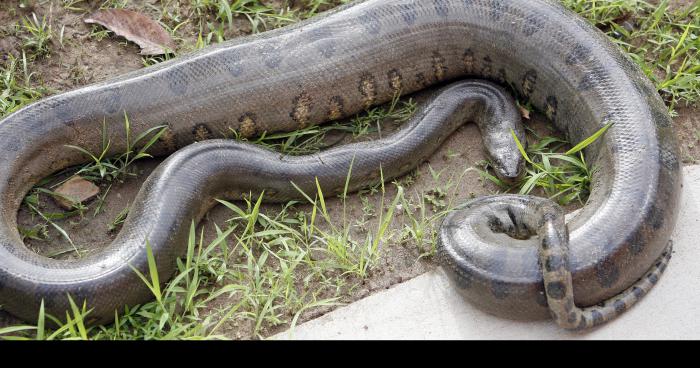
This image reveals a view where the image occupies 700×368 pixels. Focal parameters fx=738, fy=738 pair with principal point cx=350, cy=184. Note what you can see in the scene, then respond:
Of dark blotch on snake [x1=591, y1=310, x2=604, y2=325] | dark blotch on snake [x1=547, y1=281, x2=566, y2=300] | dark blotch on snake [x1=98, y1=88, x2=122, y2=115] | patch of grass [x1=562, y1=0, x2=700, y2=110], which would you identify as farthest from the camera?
patch of grass [x1=562, y1=0, x2=700, y2=110]

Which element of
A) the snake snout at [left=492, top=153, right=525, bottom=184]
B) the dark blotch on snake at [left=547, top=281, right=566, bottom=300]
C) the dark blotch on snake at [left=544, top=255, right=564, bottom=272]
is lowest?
the snake snout at [left=492, top=153, right=525, bottom=184]

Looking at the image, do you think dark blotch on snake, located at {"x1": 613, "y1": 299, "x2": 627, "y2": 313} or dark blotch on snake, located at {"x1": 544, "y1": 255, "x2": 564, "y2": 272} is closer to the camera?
dark blotch on snake, located at {"x1": 544, "y1": 255, "x2": 564, "y2": 272}

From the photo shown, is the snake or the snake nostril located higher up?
the snake

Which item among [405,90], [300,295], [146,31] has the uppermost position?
[146,31]

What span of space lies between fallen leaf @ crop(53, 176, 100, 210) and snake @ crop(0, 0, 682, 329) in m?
0.21

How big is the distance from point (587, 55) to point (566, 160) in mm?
957

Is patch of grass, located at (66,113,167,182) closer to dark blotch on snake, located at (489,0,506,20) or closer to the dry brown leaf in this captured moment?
the dry brown leaf

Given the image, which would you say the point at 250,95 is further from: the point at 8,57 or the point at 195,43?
the point at 8,57

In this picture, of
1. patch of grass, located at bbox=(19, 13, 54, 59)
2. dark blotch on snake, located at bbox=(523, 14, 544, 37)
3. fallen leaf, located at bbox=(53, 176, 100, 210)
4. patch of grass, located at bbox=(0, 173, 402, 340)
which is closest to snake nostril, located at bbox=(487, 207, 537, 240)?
patch of grass, located at bbox=(0, 173, 402, 340)

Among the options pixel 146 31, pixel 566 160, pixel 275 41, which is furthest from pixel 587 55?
pixel 146 31

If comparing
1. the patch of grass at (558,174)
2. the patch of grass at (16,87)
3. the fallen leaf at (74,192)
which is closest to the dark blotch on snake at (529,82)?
the patch of grass at (558,174)

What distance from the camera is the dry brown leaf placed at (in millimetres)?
7516

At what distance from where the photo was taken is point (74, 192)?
21.4 feet

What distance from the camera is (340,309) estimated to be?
18.2 feet
